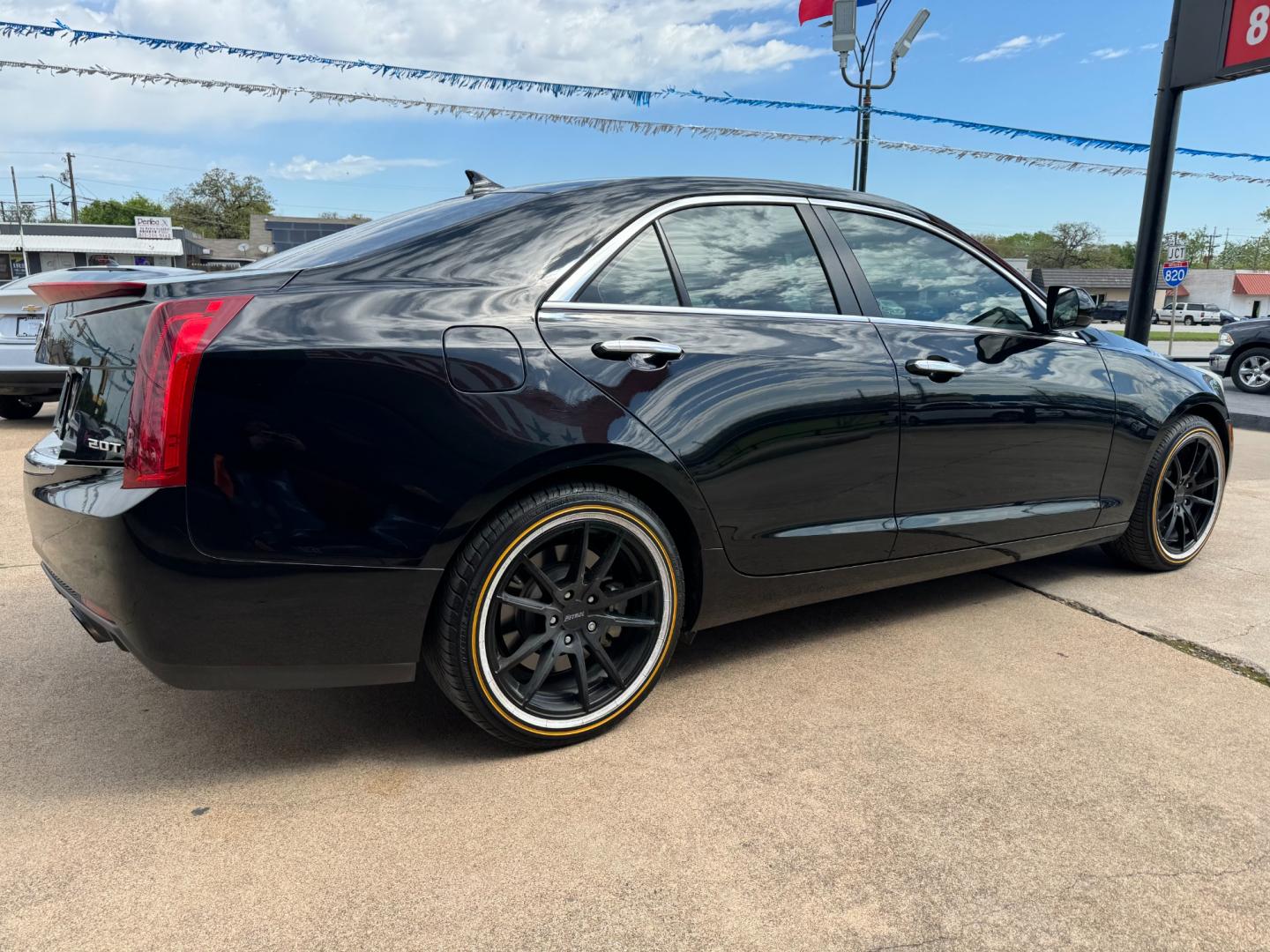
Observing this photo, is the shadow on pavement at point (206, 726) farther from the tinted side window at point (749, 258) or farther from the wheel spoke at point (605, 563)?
the tinted side window at point (749, 258)

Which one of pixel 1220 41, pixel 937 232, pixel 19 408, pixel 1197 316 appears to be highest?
pixel 1220 41

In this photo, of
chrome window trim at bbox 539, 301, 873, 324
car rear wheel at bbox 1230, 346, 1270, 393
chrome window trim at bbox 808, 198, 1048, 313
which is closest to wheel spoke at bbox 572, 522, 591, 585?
chrome window trim at bbox 539, 301, 873, 324

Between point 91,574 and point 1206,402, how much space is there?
442cm

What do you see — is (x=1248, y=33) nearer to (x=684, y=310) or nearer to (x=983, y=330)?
(x=983, y=330)

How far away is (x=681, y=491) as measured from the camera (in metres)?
2.69

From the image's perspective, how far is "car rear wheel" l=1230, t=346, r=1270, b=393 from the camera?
13.6m

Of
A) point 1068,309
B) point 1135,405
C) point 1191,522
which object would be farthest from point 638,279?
point 1191,522

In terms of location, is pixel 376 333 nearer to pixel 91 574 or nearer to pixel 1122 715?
pixel 91 574

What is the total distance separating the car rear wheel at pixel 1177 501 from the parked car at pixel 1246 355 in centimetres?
1102

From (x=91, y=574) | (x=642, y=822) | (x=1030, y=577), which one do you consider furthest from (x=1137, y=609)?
(x=91, y=574)

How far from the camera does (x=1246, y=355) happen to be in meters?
13.9

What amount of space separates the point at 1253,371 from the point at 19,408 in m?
15.7

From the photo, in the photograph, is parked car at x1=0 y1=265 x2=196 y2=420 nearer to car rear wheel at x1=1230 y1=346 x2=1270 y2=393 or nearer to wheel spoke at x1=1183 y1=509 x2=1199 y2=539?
wheel spoke at x1=1183 y1=509 x2=1199 y2=539

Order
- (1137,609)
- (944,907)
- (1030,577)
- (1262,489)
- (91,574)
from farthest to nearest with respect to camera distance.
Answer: (1262,489)
(1030,577)
(1137,609)
(91,574)
(944,907)
